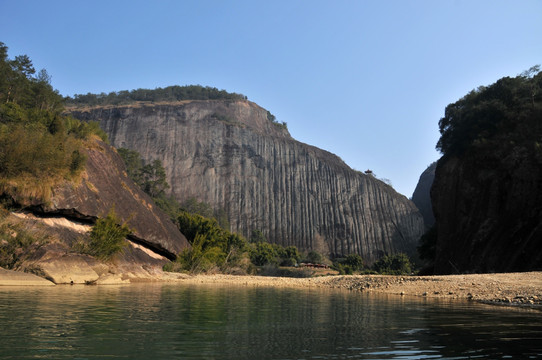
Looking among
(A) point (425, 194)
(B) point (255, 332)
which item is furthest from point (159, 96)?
(B) point (255, 332)

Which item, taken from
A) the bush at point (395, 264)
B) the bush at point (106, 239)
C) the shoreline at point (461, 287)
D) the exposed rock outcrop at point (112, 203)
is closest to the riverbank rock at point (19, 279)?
the shoreline at point (461, 287)

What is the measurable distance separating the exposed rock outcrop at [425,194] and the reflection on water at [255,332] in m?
93.8

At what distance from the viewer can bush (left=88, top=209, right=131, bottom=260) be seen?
23.0m

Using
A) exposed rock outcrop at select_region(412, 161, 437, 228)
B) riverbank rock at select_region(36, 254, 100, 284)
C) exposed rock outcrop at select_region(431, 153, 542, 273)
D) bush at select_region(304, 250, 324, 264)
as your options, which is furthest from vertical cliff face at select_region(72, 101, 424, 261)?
riverbank rock at select_region(36, 254, 100, 284)

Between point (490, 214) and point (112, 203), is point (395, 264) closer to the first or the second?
point (490, 214)

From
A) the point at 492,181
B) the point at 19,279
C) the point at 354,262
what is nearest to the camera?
the point at 19,279

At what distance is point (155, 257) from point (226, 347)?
25288 millimetres

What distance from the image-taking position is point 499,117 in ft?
125

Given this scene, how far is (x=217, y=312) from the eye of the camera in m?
10.0

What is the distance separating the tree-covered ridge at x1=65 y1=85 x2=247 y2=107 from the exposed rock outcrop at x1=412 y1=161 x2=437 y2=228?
52638mm

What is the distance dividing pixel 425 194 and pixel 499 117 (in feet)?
256

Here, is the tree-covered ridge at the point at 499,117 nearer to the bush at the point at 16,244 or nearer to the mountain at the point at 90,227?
the mountain at the point at 90,227

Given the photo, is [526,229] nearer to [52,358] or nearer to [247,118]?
[52,358]

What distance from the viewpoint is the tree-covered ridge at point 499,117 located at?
111 feet
